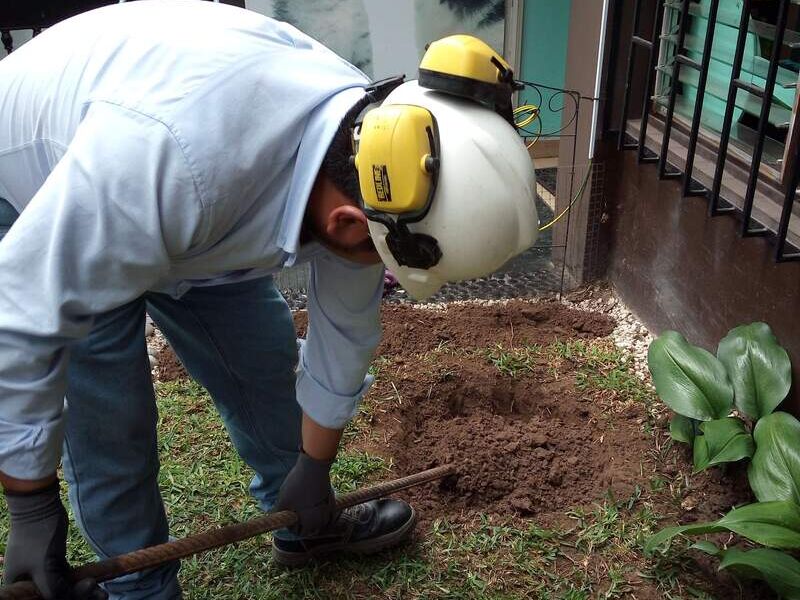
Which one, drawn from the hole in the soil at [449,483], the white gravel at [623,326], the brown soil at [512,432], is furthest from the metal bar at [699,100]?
the hole in the soil at [449,483]

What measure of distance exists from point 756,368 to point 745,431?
0.23m

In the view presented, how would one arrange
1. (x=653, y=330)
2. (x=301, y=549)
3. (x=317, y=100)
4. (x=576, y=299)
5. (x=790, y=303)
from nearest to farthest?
1. (x=317, y=100)
2. (x=301, y=549)
3. (x=790, y=303)
4. (x=653, y=330)
5. (x=576, y=299)

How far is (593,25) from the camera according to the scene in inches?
140

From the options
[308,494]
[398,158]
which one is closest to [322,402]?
[308,494]

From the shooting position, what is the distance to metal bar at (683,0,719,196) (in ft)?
8.91

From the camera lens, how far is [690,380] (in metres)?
2.65

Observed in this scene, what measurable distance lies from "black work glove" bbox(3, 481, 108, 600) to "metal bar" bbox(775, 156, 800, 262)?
215 cm

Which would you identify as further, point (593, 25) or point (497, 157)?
point (593, 25)

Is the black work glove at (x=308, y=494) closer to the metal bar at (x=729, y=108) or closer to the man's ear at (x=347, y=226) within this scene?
the man's ear at (x=347, y=226)

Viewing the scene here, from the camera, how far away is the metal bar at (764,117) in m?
2.36

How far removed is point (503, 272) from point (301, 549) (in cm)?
222

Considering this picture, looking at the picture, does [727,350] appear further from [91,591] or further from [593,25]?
[91,591]

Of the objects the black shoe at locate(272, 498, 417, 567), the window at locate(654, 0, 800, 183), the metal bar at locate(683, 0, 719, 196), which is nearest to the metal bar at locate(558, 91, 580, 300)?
the window at locate(654, 0, 800, 183)

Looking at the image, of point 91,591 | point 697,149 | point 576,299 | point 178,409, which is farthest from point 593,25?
point 91,591
